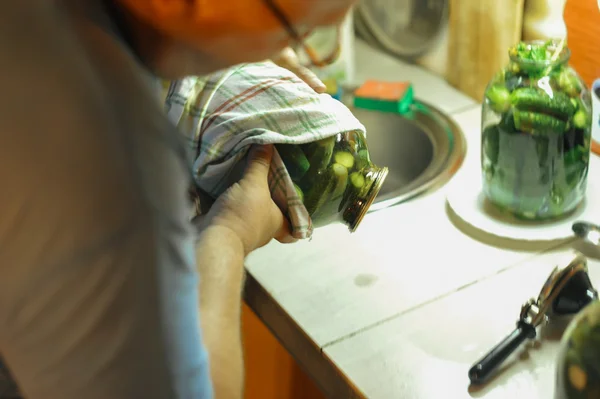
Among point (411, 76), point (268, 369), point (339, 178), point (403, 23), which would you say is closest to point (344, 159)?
point (339, 178)

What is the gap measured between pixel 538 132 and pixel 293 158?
32 cm

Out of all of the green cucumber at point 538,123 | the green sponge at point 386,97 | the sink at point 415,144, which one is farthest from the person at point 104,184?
the green sponge at point 386,97

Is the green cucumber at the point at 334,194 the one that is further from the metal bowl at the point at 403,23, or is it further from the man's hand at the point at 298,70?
the metal bowl at the point at 403,23

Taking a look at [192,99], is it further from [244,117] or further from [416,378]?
[416,378]

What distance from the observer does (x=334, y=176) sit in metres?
0.65

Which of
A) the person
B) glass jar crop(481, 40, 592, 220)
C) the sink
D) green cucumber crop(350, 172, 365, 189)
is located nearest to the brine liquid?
glass jar crop(481, 40, 592, 220)

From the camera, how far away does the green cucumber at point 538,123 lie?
78 cm

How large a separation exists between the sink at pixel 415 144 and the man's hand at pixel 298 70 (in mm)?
314

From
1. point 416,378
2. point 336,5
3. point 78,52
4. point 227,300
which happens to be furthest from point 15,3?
point 416,378

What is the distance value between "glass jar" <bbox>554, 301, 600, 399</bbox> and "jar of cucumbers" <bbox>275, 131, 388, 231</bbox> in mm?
239

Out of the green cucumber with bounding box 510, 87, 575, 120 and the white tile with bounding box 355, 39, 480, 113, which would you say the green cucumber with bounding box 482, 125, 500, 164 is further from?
the white tile with bounding box 355, 39, 480, 113

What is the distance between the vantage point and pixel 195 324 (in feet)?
1.33

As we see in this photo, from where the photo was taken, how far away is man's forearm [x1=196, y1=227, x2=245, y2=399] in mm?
493

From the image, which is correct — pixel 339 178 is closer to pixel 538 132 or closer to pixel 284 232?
pixel 284 232
